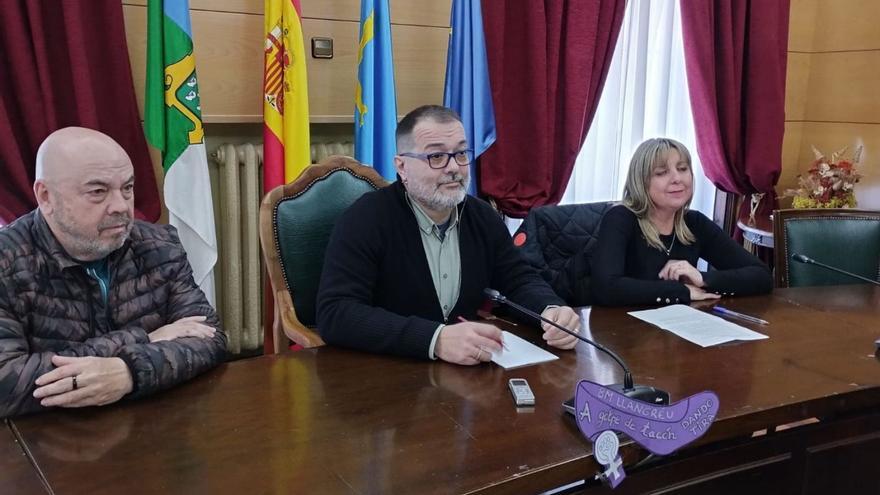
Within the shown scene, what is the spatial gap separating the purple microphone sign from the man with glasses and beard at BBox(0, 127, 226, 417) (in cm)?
79

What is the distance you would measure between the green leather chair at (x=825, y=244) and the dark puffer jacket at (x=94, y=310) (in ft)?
6.68

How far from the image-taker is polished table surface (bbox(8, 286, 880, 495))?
1.12 metres

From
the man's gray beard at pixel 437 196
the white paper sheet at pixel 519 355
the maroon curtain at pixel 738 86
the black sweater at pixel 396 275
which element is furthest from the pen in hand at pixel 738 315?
the maroon curtain at pixel 738 86

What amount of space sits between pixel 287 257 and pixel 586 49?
189cm

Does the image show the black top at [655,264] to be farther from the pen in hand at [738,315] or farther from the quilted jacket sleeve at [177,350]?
the quilted jacket sleeve at [177,350]

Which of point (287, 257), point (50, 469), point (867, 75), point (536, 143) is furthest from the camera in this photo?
point (867, 75)

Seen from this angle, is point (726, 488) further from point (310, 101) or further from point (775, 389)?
point (310, 101)

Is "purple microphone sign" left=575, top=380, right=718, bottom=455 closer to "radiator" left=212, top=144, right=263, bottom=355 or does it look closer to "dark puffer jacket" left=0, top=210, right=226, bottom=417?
"dark puffer jacket" left=0, top=210, right=226, bottom=417

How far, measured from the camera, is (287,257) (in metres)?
2.17

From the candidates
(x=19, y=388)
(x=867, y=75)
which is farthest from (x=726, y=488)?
(x=867, y=75)

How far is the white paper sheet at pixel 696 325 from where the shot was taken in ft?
6.06

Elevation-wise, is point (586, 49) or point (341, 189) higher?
point (586, 49)

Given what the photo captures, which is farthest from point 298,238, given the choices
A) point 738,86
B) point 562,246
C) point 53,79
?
point 738,86

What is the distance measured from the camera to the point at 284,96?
276cm
